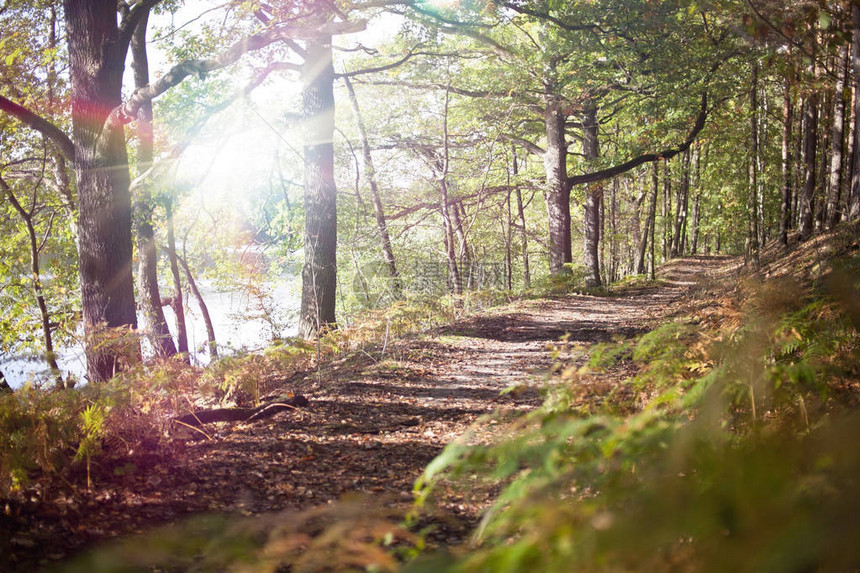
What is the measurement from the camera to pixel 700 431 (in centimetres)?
169

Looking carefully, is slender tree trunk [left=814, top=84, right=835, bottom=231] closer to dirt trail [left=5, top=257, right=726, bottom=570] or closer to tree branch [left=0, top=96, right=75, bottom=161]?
dirt trail [left=5, top=257, right=726, bottom=570]

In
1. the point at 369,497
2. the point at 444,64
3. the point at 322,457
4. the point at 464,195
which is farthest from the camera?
the point at 464,195

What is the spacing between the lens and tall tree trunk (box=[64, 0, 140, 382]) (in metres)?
7.07

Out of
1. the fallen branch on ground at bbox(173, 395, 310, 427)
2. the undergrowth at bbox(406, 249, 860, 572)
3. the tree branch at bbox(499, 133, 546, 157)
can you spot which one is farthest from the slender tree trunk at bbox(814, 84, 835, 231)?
the undergrowth at bbox(406, 249, 860, 572)

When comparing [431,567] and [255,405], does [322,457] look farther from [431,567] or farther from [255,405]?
[431,567]

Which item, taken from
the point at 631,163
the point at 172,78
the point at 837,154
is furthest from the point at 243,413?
the point at 631,163

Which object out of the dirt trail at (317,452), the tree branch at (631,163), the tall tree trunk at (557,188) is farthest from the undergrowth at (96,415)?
the tree branch at (631,163)

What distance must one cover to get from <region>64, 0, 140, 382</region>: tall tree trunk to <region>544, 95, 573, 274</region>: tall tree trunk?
1106cm

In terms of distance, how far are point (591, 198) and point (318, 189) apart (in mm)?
11652

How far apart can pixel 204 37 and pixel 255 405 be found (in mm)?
7004

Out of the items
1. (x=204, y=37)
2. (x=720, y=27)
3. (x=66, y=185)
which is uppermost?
(x=720, y=27)

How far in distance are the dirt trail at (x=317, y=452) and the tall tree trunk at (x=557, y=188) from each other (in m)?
8.66

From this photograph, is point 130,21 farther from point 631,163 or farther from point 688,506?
point 631,163

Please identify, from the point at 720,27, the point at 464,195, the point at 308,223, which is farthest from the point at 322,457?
the point at 464,195
